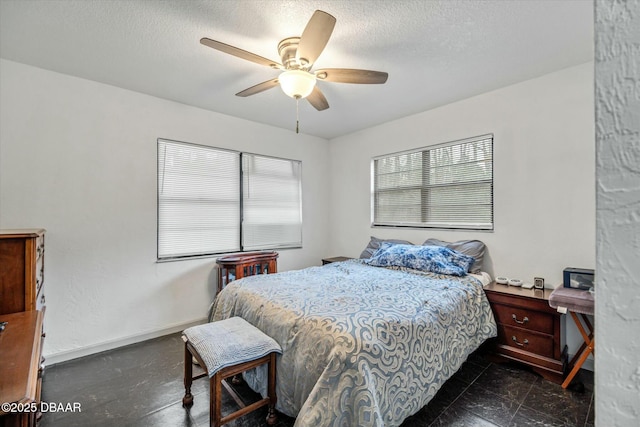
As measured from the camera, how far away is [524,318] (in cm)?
242

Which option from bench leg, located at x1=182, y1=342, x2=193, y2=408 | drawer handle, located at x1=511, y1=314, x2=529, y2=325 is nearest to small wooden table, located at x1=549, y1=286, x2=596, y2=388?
drawer handle, located at x1=511, y1=314, x2=529, y2=325

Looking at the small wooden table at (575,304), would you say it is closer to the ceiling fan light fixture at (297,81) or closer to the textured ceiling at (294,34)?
the textured ceiling at (294,34)

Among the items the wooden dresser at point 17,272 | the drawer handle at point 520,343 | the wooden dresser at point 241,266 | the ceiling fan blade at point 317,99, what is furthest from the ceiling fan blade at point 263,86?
the drawer handle at point 520,343

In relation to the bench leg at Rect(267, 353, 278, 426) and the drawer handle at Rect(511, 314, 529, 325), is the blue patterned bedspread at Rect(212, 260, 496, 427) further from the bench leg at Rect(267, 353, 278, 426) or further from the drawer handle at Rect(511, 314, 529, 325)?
the drawer handle at Rect(511, 314, 529, 325)

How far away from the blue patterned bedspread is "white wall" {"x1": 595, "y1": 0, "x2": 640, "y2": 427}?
120 cm

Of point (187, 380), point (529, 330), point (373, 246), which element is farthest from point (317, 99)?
point (529, 330)

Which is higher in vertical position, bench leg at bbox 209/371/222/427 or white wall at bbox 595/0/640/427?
white wall at bbox 595/0/640/427

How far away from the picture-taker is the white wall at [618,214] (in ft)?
1.12

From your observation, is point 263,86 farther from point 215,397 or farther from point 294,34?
point 215,397

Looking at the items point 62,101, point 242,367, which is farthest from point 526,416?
point 62,101

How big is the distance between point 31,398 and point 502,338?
9.86 ft

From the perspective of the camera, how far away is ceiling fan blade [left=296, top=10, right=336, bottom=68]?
1555 millimetres

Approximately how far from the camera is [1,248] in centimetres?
166

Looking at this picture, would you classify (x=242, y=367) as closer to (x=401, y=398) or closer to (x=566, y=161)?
(x=401, y=398)
